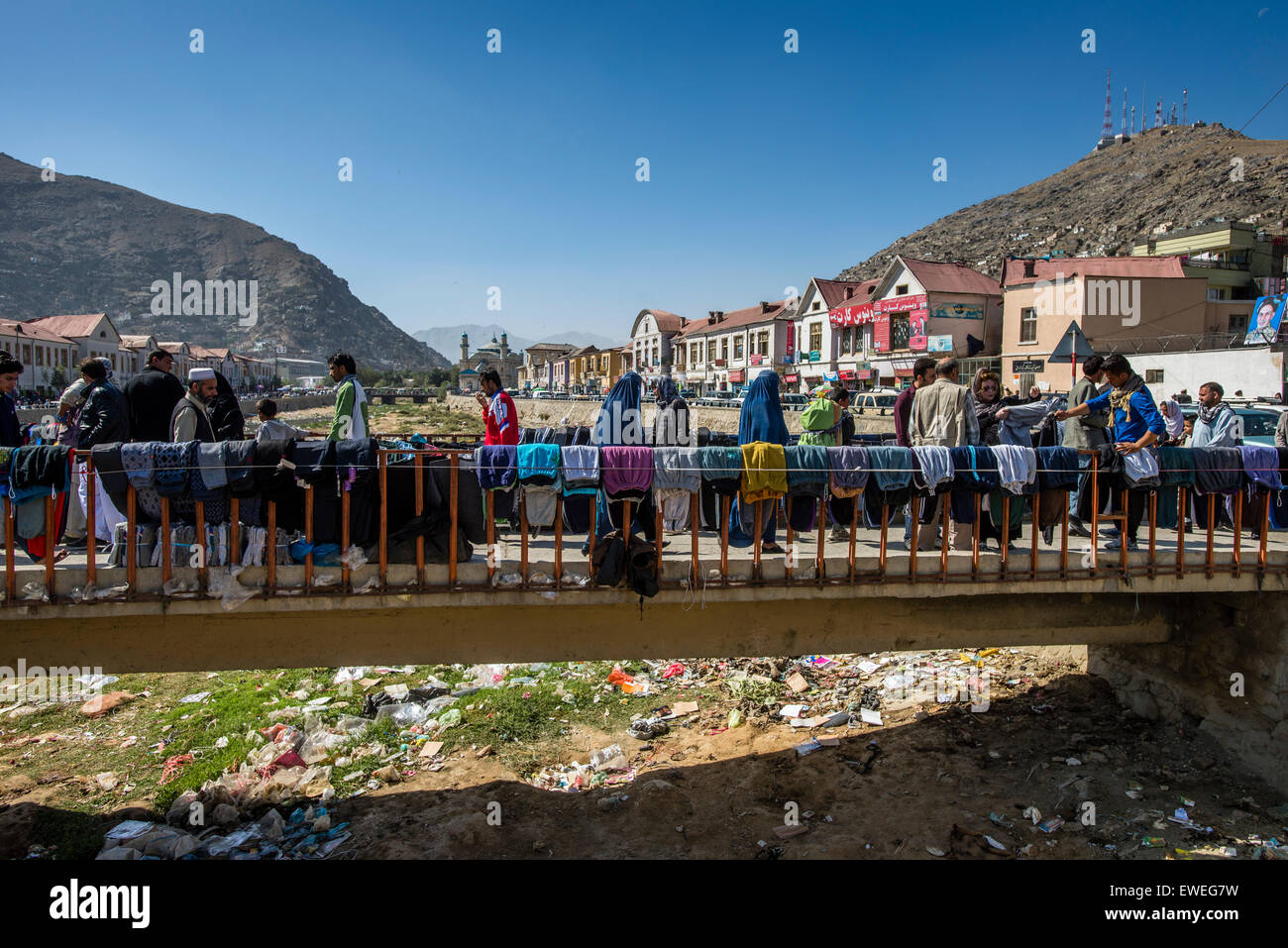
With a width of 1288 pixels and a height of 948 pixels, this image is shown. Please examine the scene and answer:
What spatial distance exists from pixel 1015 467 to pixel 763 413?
2070mm

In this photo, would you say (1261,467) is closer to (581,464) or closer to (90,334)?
(581,464)

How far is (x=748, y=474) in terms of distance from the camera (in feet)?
18.3

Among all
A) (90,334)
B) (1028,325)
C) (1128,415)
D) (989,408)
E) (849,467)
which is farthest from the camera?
(90,334)

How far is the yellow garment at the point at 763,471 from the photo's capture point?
18.3 feet

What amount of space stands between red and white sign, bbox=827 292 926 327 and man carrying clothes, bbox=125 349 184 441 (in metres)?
35.3

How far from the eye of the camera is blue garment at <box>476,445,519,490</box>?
5328mm

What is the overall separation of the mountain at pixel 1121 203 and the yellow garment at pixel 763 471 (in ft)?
171

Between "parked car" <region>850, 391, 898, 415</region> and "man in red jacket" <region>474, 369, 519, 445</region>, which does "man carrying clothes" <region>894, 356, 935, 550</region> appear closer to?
"man in red jacket" <region>474, 369, 519, 445</region>

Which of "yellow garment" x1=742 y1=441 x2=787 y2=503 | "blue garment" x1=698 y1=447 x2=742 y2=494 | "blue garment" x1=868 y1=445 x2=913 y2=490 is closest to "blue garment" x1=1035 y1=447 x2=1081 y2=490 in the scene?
"blue garment" x1=868 y1=445 x2=913 y2=490

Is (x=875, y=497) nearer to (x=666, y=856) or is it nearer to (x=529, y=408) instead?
(x=666, y=856)

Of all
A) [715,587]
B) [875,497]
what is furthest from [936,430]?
[715,587]

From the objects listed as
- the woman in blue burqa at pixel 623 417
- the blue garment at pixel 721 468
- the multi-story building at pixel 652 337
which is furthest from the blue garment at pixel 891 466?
the multi-story building at pixel 652 337

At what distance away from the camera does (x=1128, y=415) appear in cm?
628

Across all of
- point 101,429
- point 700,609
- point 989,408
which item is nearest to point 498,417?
point 700,609
